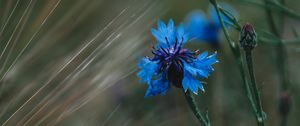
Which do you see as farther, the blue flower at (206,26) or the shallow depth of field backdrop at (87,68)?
the blue flower at (206,26)

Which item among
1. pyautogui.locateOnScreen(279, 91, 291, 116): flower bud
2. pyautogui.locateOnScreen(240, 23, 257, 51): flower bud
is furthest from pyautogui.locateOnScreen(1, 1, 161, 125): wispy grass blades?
pyautogui.locateOnScreen(279, 91, 291, 116): flower bud

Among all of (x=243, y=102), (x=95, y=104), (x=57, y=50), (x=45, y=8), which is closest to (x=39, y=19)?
(x=45, y=8)

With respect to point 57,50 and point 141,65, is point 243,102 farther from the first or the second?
point 141,65

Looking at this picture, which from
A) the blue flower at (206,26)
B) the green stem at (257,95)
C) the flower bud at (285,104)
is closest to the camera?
the green stem at (257,95)

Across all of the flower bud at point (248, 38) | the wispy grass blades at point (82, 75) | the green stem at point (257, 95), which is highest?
the wispy grass blades at point (82, 75)

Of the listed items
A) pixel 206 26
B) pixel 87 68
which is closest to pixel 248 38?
pixel 87 68

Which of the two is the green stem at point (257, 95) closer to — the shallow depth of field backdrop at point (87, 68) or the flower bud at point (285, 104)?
the shallow depth of field backdrop at point (87, 68)

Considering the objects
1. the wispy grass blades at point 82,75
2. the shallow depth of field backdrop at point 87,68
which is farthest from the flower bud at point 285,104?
the wispy grass blades at point 82,75
